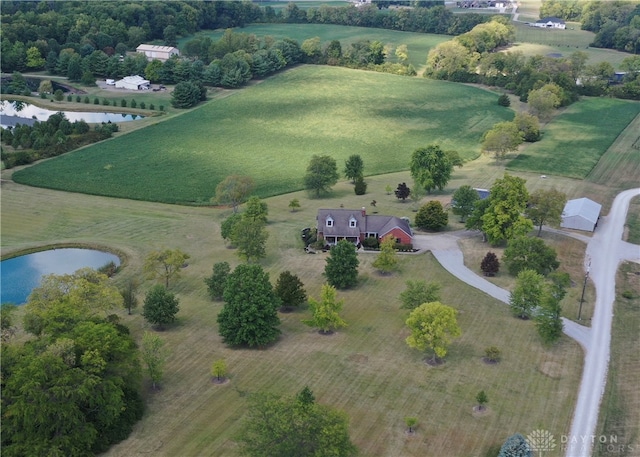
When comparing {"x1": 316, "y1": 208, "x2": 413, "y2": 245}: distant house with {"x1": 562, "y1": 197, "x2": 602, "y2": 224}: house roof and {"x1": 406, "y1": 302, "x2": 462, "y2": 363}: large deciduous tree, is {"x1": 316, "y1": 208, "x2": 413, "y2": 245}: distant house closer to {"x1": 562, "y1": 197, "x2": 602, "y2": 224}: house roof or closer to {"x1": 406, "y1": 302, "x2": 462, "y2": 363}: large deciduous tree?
{"x1": 562, "y1": 197, "x2": 602, "y2": 224}: house roof

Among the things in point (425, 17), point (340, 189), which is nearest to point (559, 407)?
point (340, 189)

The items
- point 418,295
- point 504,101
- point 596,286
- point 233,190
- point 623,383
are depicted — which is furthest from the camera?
point 504,101

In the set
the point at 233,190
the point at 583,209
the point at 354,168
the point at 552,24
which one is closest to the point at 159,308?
the point at 233,190

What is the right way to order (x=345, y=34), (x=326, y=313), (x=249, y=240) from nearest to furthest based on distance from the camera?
(x=326, y=313) < (x=249, y=240) < (x=345, y=34)

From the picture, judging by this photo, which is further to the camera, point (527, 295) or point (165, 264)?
point (165, 264)

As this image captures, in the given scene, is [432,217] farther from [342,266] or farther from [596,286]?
[596,286]

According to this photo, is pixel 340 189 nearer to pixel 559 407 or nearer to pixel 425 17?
pixel 559 407
